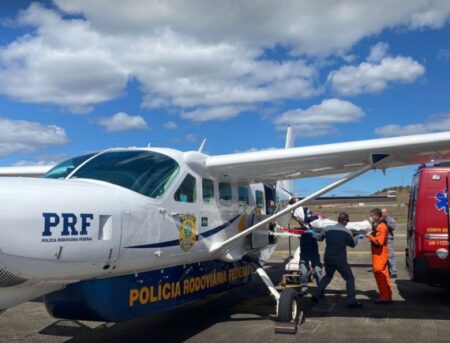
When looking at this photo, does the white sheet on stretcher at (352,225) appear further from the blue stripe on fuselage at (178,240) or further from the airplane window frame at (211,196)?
the airplane window frame at (211,196)

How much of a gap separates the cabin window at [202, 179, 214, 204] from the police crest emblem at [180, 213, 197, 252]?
1.97 ft

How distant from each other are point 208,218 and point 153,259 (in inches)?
62.1

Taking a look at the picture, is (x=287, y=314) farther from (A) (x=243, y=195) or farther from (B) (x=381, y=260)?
(B) (x=381, y=260)

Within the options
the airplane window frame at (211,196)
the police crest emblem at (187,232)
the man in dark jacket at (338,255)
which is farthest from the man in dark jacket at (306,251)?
the police crest emblem at (187,232)

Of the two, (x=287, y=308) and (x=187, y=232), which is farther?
(x=287, y=308)

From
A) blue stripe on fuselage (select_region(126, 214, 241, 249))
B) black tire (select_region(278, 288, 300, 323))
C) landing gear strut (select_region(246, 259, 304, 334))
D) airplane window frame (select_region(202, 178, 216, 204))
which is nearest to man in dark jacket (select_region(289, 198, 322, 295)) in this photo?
blue stripe on fuselage (select_region(126, 214, 241, 249))

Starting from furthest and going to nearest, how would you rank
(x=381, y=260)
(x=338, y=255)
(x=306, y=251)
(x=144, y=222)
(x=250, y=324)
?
(x=306, y=251)
(x=381, y=260)
(x=338, y=255)
(x=250, y=324)
(x=144, y=222)

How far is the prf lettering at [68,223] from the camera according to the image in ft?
14.6

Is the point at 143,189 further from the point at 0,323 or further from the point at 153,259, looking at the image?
the point at 0,323

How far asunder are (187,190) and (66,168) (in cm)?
165

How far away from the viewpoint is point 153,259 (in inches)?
234

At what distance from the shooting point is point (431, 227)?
8.73m

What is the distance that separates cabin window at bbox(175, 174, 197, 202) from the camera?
21.7 ft

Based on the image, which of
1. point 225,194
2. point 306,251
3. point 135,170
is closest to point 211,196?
point 225,194
